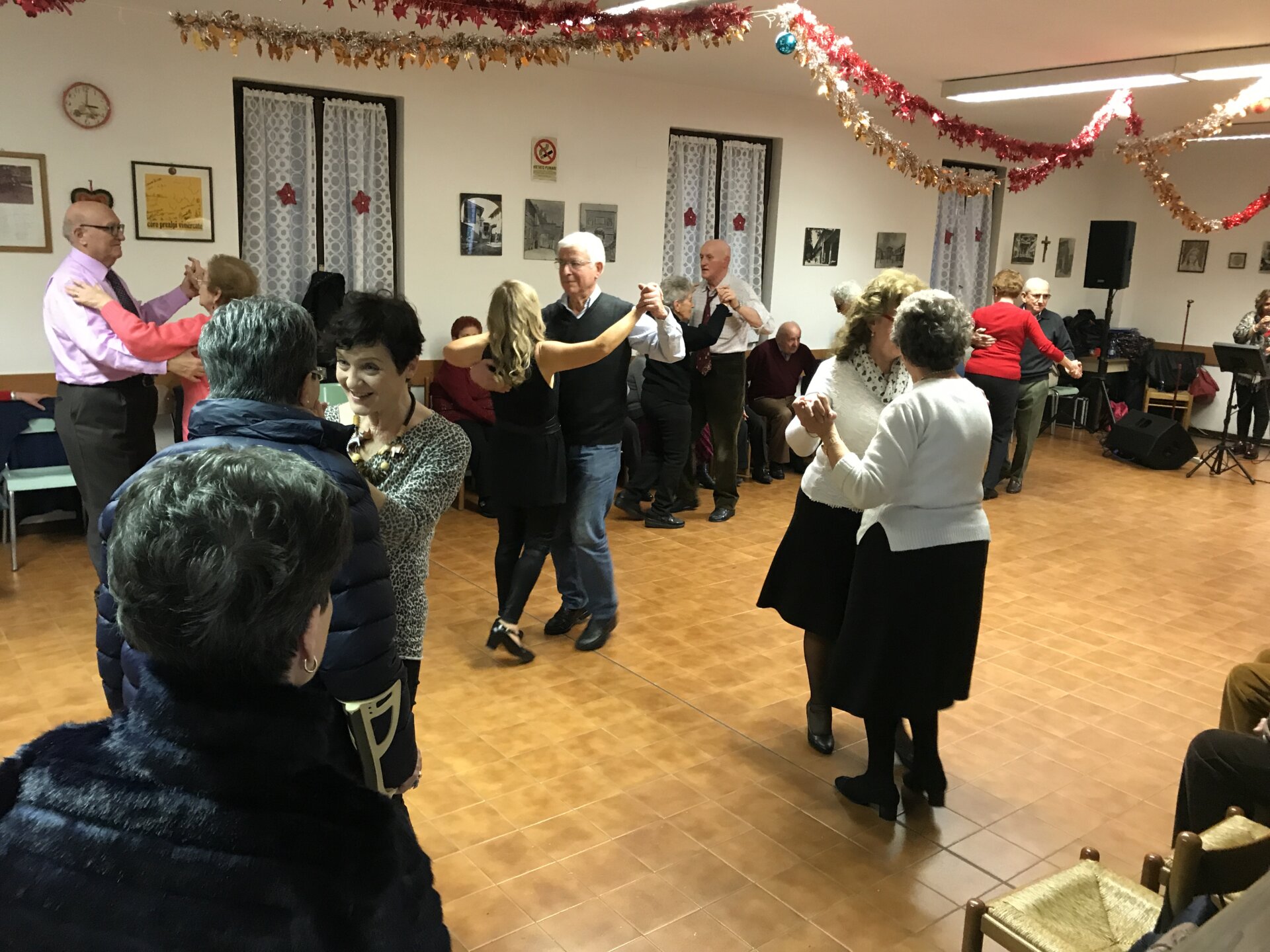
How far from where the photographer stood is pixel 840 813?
3.02 metres

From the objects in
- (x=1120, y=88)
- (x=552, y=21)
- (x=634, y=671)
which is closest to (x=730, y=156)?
(x=1120, y=88)

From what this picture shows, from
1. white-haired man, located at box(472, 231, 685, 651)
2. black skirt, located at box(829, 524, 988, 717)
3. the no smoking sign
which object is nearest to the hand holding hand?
white-haired man, located at box(472, 231, 685, 651)

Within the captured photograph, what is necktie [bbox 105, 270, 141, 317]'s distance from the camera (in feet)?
13.1

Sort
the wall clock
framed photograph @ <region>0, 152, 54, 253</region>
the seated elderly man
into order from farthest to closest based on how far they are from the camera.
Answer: the wall clock < framed photograph @ <region>0, 152, 54, 253</region> < the seated elderly man

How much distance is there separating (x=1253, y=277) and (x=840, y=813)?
10552 mm

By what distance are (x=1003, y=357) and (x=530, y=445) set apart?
185 inches

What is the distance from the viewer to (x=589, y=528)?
401 centimetres

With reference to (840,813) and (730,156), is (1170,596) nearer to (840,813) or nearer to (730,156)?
(840,813)

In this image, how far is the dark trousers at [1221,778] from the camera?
221 cm

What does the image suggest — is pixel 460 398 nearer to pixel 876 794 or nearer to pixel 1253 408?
pixel 876 794

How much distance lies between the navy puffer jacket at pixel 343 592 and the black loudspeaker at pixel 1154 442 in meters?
8.73

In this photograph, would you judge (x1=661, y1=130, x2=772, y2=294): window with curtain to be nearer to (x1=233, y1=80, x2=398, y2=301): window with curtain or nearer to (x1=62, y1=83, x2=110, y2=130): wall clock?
(x1=233, y1=80, x2=398, y2=301): window with curtain

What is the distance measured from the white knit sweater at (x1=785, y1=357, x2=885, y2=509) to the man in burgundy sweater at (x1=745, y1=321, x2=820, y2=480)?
4618mm

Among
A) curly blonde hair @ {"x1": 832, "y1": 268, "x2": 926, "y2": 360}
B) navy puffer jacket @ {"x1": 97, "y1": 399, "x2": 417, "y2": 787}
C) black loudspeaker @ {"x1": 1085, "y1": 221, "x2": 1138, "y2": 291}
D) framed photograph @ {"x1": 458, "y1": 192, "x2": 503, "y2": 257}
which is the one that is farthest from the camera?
black loudspeaker @ {"x1": 1085, "y1": 221, "x2": 1138, "y2": 291}
